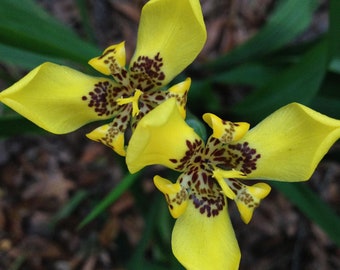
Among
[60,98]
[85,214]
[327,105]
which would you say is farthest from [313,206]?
[85,214]

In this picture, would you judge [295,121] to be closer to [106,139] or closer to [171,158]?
[171,158]

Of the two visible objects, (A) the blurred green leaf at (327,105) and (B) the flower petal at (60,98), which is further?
(A) the blurred green leaf at (327,105)

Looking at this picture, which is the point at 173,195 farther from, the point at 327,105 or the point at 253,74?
the point at 253,74

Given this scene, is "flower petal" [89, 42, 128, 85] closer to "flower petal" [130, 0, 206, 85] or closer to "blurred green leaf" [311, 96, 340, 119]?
"flower petal" [130, 0, 206, 85]

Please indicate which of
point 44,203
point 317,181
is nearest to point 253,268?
point 317,181

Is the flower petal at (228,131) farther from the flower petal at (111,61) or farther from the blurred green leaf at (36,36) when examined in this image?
the blurred green leaf at (36,36)

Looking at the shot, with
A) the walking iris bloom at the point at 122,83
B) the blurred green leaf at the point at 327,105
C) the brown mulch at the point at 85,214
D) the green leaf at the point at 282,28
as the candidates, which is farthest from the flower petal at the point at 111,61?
A: the brown mulch at the point at 85,214

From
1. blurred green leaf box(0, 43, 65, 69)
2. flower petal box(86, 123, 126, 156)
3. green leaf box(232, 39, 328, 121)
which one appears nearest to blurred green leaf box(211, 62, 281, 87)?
green leaf box(232, 39, 328, 121)
